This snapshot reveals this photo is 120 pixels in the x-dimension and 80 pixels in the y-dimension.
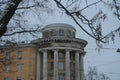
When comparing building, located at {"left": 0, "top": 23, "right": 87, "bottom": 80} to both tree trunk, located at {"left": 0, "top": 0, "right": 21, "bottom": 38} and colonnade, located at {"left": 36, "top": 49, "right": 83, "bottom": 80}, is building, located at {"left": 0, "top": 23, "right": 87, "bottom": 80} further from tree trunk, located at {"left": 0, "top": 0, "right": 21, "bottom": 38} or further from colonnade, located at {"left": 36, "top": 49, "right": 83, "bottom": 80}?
tree trunk, located at {"left": 0, "top": 0, "right": 21, "bottom": 38}

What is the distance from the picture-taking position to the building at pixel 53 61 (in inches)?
2595

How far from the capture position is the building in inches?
2595

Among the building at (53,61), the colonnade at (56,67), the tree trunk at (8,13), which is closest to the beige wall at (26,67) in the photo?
the building at (53,61)

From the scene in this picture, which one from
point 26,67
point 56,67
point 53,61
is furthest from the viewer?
point 26,67

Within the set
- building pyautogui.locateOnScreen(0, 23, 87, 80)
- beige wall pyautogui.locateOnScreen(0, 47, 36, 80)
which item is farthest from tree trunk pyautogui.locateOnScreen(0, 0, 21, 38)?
beige wall pyautogui.locateOnScreen(0, 47, 36, 80)

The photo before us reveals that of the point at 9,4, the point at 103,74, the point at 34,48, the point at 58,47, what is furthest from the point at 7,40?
the point at 103,74

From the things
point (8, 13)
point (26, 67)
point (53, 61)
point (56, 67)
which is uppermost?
point (53, 61)

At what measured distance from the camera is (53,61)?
6731 centimetres

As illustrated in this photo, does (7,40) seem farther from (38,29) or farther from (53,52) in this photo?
(53,52)

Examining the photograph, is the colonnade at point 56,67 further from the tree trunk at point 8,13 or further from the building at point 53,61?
the tree trunk at point 8,13

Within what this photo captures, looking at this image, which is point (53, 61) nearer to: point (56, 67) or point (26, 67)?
point (56, 67)

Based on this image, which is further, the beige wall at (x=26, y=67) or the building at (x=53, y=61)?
the beige wall at (x=26, y=67)

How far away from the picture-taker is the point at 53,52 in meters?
67.8

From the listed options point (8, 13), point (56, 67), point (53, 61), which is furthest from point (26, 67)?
point (8, 13)
